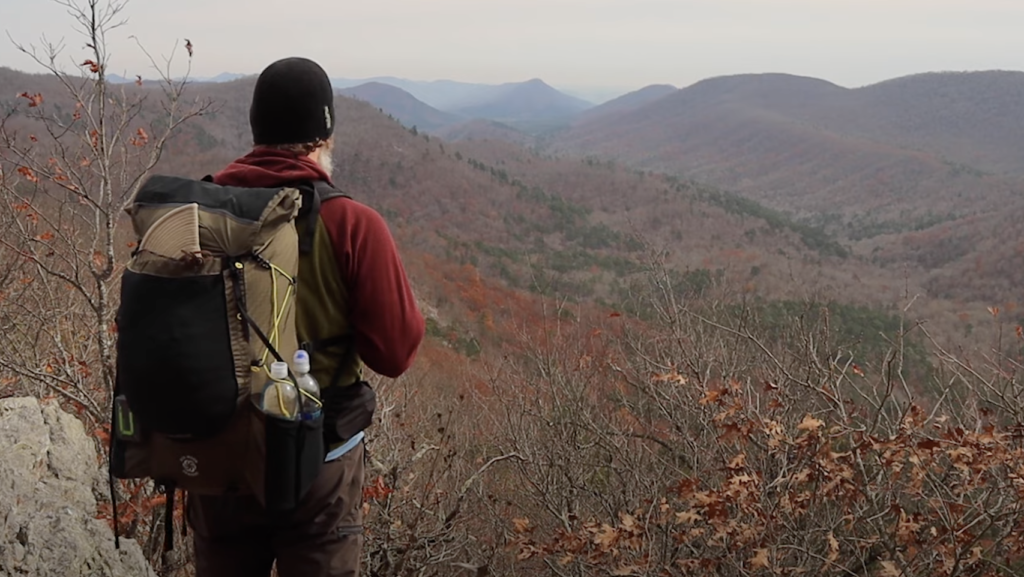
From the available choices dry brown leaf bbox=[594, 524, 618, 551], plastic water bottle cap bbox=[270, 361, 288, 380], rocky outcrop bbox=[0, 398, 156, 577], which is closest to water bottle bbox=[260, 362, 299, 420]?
plastic water bottle cap bbox=[270, 361, 288, 380]

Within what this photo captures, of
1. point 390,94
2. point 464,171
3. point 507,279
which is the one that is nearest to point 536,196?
point 464,171

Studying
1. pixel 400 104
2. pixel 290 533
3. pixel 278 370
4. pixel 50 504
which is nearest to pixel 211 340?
pixel 278 370

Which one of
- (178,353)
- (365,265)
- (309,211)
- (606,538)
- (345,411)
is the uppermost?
(309,211)

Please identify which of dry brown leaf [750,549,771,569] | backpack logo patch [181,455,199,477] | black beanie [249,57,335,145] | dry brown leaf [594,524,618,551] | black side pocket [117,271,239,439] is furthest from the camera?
dry brown leaf [594,524,618,551]

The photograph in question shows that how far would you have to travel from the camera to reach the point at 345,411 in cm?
169

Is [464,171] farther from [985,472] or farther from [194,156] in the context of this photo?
[985,472]

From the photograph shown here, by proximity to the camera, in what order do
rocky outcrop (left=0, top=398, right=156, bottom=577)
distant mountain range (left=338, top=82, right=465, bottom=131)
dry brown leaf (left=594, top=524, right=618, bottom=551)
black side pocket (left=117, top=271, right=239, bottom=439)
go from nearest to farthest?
black side pocket (left=117, top=271, right=239, bottom=439) < rocky outcrop (left=0, top=398, right=156, bottom=577) < dry brown leaf (left=594, top=524, right=618, bottom=551) < distant mountain range (left=338, top=82, right=465, bottom=131)

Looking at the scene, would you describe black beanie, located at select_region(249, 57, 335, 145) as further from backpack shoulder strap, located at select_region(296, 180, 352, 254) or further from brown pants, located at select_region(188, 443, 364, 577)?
brown pants, located at select_region(188, 443, 364, 577)

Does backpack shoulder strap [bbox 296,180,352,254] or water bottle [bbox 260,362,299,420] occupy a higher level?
backpack shoulder strap [bbox 296,180,352,254]

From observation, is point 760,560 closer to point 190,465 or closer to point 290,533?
point 290,533

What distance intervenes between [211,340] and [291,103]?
0.58 m

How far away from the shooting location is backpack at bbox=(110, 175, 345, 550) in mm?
1421

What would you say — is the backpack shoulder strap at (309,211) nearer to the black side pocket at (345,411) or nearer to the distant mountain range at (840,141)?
the black side pocket at (345,411)

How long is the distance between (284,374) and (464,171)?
59365mm
